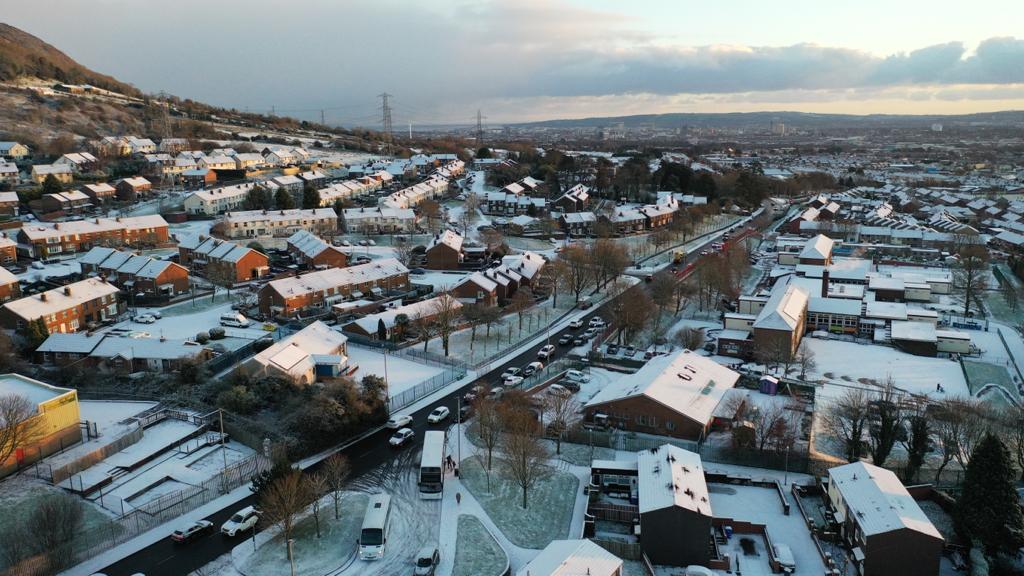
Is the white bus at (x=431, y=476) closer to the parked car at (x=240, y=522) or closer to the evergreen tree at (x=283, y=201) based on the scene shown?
the parked car at (x=240, y=522)

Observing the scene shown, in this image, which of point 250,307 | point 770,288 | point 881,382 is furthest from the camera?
point 770,288

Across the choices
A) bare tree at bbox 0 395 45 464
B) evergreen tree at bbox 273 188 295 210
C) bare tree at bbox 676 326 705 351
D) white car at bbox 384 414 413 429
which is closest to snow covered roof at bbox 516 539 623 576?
white car at bbox 384 414 413 429

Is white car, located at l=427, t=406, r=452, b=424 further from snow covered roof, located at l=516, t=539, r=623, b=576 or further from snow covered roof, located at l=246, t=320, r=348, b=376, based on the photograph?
snow covered roof, located at l=516, t=539, r=623, b=576

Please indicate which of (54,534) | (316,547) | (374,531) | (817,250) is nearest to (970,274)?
(817,250)

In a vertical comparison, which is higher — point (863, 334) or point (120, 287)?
point (120, 287)

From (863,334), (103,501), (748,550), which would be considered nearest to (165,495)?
(103,501)

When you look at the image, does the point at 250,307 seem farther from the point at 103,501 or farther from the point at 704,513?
the point at 704,513
